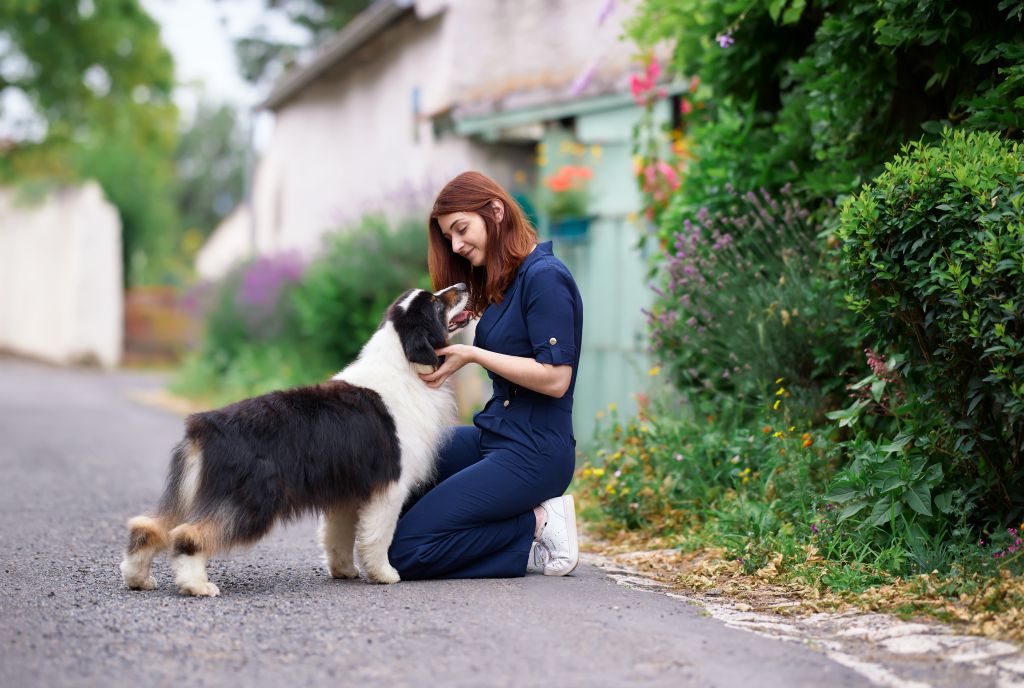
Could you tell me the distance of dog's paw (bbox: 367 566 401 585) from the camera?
505 cm

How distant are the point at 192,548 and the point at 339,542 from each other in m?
0.83

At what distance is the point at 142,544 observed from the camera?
15.4 feet

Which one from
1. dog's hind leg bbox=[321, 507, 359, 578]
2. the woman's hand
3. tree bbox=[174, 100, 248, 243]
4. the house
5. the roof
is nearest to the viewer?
the woman's hand

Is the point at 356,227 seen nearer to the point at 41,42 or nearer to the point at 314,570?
the point at 314,570

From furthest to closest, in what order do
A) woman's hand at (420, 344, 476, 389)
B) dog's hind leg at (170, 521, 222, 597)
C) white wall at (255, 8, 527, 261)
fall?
white wall at (255, 8, 527, 261)
woman's hand at (420, 344, 476, 389)
dog's hind leg at (170, 521, 222, 597)

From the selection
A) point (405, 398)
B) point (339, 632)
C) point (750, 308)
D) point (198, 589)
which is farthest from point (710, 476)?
point (198, 589)

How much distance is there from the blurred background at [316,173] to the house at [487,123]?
0.11 feet

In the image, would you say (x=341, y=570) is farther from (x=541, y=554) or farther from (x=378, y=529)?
(x=541, y=554)

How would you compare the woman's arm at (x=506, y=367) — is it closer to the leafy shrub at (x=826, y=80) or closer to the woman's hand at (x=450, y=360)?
the woman's hand at (x=450, y=360)

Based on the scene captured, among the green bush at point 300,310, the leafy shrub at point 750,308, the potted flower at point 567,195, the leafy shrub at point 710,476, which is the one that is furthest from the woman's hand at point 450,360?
the green bush at point 300,310

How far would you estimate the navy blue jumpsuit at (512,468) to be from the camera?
5156mm

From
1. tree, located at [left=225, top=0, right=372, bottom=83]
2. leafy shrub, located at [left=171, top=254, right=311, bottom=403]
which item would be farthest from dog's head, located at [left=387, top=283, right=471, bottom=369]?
tree, located at [left=225, top=0, right=372, bottom=83]

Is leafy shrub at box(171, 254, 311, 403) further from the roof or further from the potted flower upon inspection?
the potted flower

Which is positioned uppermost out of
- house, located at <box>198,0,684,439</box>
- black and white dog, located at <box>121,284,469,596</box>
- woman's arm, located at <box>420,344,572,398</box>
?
house, located at <box>198,0,684,439</box>
